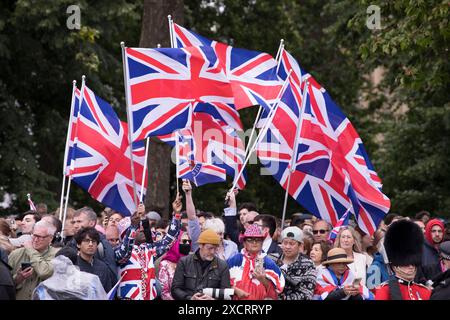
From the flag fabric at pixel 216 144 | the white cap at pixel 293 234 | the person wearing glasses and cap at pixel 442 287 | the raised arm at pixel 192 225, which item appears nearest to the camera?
the person wearing glasses and cap at pixel 442 287

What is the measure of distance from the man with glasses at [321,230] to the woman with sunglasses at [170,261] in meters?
2.08

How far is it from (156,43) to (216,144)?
5.41 m

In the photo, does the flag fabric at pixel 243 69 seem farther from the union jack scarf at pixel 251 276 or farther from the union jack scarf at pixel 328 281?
the union jack scarf at pixel 251 276

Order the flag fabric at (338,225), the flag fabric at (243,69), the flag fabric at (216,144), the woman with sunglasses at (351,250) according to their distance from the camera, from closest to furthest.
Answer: the woman with sunglasses at (351,250)
the flag fabric at (338,225)
the flag fabric at (216,144)
the flag fabric at (243,69)

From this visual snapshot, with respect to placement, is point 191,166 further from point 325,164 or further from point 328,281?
point 328,281

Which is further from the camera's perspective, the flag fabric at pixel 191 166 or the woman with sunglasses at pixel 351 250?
the flag fabric at pixel 191 166

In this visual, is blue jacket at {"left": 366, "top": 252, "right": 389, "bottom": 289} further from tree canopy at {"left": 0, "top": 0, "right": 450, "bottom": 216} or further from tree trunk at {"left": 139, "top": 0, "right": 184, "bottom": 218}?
tree trunk at {"left": 139, "top": 0, "right": 184, "bottom": 218}

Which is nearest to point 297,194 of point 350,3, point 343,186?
point 343,186

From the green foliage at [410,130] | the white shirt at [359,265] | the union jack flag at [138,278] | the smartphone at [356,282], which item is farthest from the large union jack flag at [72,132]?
the green foliage at [410,130]

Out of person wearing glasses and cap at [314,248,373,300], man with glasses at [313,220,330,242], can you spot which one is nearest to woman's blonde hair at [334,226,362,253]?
man with glasses at [313,220,330,242]

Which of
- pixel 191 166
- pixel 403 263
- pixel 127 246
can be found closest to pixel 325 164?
pixel 191 166

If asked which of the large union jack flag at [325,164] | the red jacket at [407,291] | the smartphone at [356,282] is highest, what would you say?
the large union jack flag at [325,164]

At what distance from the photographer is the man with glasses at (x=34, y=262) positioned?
11.1m

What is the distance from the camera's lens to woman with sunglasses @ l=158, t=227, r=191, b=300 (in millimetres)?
13180
